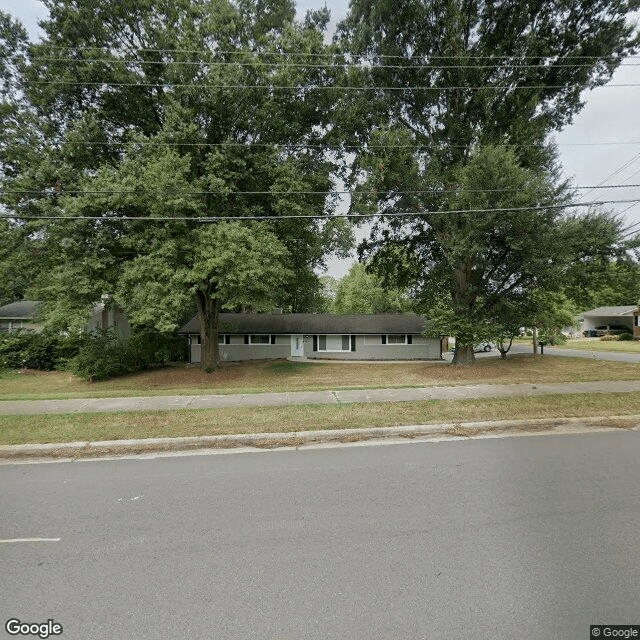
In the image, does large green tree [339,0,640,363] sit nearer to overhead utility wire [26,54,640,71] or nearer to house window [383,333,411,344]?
overhead utility wire [26,54,640,71]

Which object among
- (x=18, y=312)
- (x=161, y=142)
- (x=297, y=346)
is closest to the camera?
(x=161, y=142)

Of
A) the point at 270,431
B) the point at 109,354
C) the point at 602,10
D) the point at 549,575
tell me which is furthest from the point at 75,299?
the point at 602,10

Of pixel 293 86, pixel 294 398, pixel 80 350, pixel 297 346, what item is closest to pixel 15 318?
pixel 80 350

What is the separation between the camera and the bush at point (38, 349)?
23.9m

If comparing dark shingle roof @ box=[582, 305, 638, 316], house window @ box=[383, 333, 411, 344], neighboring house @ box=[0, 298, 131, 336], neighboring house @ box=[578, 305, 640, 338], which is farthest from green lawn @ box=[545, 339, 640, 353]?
neighboring house @ box=[0, 298, 131, 336]

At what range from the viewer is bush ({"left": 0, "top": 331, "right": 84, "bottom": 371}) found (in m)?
23.9

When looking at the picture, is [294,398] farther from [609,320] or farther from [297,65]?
[609,320]

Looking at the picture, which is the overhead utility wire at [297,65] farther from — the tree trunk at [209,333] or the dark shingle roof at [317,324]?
the dark shingle roof at [317,324]

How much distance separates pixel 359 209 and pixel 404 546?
47.5ft

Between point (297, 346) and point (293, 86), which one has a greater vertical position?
point (293, 86)

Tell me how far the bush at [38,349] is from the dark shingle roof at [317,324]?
Answer: 712cm

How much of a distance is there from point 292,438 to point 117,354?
17550 mm

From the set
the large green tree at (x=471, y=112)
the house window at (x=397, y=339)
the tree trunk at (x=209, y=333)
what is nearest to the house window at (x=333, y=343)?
the house window at (x=397, y=339)

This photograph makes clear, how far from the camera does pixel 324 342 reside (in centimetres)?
2922
